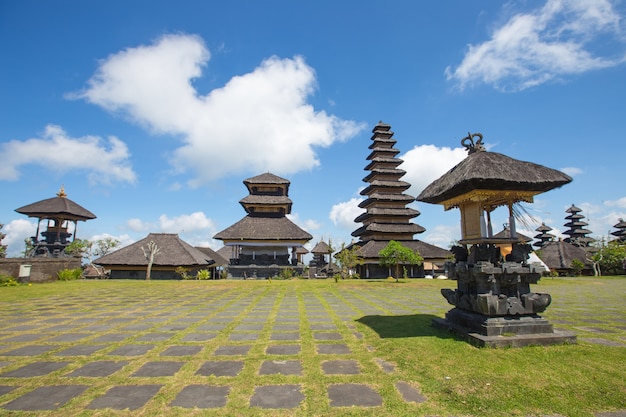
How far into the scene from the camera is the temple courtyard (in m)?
3.39

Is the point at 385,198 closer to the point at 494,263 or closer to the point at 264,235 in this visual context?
the point at 264,235

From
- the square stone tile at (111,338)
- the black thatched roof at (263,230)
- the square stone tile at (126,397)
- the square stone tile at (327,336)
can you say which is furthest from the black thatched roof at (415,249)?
the square stone tile at (126,397)

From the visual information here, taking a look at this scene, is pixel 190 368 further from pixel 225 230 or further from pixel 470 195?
pixel 225 230

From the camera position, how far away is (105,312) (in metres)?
9.35

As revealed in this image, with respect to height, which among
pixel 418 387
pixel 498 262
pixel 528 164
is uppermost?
pixel 528 164

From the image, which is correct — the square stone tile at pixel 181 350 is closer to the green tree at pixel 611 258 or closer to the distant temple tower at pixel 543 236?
the green tree at pixel 611 258

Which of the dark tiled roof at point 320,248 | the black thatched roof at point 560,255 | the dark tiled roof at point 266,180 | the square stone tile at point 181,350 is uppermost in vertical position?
the dark tiled roof at point 266,180

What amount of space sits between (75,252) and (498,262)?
39.2 m

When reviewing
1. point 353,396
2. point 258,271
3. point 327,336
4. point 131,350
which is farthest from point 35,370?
point 258,271

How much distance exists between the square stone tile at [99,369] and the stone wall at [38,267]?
2123 centimetres

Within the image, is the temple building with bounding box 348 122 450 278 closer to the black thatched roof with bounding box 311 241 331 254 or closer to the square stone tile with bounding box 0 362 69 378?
the black thatched roof with bounding box 311 241 331 254

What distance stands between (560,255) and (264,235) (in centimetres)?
3353

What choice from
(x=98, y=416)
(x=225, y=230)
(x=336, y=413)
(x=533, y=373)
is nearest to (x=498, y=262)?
(x=533, y=373)

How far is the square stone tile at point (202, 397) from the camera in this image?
3438 millimetres
